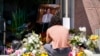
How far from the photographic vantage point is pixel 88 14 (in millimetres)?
10156

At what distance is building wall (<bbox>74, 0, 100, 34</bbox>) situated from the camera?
10.0m

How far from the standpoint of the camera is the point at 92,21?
10188 mm

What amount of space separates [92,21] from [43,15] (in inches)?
54.4

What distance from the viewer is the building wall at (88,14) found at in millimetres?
10047

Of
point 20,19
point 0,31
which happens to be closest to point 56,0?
point 20,19

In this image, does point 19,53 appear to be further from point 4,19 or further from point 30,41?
point 4,19

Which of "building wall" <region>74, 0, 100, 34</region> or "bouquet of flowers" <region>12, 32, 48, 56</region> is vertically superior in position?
"bouquet of flowers" <region>12, 32, 48, 56</region>

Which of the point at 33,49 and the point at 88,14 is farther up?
the point at 33,49

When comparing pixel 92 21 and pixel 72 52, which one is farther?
pixel 92 21

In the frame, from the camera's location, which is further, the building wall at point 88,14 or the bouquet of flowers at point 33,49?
the building wall at point 88,14

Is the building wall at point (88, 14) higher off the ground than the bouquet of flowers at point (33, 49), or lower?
lower

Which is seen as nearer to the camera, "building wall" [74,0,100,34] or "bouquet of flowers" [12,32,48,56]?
"bouquet of flowers" [12,32,48,56]

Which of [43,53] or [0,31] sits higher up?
[43,53]

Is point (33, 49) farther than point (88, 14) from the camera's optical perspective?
No
